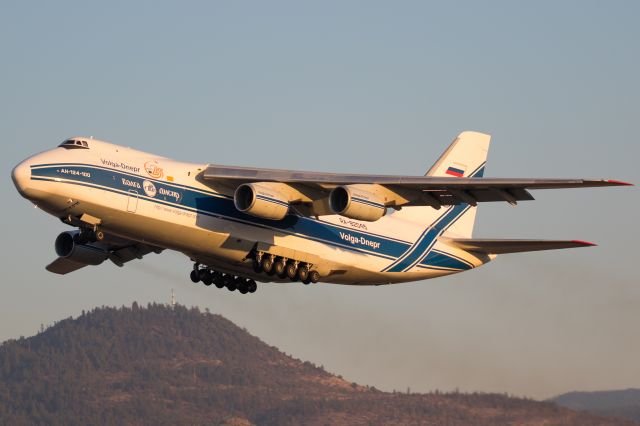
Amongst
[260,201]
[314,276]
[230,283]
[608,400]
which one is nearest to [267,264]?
[314,276]

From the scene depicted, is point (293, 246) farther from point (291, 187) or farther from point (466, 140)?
point (466, 140)

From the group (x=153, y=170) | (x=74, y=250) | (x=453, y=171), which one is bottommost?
(x=74, y=250)

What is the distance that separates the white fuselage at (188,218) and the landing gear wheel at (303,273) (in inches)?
7.6

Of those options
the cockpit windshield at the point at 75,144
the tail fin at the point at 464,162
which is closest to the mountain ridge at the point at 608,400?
the tail fin at the point at 464,162

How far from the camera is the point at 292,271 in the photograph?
2655cm

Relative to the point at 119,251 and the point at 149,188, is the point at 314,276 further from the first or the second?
the point at 119,251

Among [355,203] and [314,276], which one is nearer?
[355,203]

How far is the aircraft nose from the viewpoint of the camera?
23.2 m

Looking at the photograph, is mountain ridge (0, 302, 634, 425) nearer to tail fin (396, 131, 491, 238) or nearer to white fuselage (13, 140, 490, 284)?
tail fin (396, 131, 491, 238)

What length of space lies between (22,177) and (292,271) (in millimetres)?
6809

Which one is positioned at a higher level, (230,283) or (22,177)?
(22,177)

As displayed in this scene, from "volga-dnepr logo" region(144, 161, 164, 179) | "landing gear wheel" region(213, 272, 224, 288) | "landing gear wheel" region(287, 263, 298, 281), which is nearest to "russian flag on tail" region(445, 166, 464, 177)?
"landing gear wheel" region(287, 263, 298, 281)

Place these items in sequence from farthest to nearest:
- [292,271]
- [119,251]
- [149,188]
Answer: [119,251], [292,271], [149,188]

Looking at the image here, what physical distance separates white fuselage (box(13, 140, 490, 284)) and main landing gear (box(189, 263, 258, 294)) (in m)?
0.71
